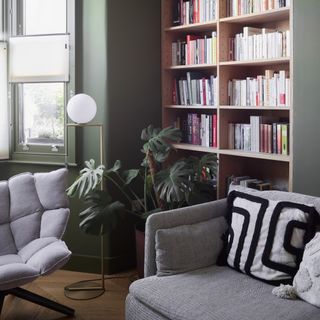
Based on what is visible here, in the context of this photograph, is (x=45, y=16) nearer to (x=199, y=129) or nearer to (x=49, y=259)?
(x=199, y=129)

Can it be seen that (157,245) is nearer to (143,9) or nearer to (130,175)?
(130,175)

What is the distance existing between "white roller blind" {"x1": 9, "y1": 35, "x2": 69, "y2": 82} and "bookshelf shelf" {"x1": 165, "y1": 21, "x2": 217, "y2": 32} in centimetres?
85

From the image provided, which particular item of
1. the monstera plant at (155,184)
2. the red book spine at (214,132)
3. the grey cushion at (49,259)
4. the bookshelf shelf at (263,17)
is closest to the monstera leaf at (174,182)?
the monstera plant at (155,184)

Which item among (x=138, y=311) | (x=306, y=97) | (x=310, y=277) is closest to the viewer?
(x=310, y=277)

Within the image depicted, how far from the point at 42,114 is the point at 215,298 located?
237 cm

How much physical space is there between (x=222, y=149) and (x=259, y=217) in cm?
116

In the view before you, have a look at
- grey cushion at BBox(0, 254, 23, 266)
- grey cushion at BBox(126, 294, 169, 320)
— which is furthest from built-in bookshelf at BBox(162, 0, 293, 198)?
grey cushion at BBox(0, 254, 23, 266)

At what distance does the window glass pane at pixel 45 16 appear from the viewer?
12.7 feet

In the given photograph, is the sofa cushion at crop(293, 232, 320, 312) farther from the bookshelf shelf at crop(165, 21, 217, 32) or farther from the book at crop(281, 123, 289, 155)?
the bookshelf shelf at crop(165, 21, 217, 32)

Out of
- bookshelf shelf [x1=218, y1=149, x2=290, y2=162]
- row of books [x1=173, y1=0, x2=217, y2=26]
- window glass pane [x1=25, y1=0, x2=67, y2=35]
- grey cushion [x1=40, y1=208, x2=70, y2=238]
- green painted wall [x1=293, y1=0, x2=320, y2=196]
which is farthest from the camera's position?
window glass pane [x1=25, y1=0, x2=67, y2=35]

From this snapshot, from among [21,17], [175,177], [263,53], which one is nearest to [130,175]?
[175,177]

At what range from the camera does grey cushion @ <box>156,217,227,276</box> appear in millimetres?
2531

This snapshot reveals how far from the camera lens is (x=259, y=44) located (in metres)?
3.40

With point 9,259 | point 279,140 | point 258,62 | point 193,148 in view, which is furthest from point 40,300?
point 258,62
